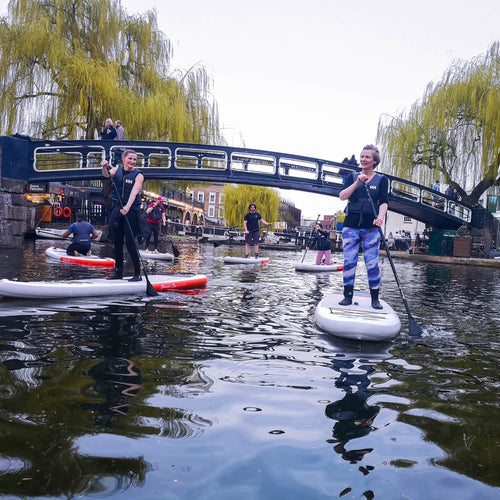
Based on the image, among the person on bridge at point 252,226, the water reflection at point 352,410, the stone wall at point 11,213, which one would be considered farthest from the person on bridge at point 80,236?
the water reflection at point 352,410

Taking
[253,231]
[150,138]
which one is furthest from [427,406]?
[150,138]

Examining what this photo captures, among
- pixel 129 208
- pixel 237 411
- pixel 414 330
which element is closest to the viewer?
pixel 237 411

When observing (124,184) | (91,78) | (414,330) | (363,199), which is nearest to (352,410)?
(414,330)

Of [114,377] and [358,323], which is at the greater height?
[358,323]

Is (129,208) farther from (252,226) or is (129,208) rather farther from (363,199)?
(252,226)

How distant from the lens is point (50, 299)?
231 inches

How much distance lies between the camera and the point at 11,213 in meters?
17.0

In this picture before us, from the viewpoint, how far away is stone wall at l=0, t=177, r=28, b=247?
54.6 feet

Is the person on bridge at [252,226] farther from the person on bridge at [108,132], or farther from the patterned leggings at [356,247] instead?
the patterned leggings at [356,247]

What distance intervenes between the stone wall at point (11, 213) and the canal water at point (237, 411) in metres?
12.9

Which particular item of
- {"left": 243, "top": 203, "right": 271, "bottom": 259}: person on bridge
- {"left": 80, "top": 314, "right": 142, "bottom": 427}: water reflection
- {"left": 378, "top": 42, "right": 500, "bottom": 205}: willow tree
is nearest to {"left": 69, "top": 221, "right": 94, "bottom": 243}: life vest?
{"left": 243, "top": 203, "right": 271, "bottom": 259}: person on bridge

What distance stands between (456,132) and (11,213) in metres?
19.6

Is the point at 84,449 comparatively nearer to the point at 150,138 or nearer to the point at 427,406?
the point at 427,406

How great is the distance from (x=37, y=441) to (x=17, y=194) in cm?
1682
